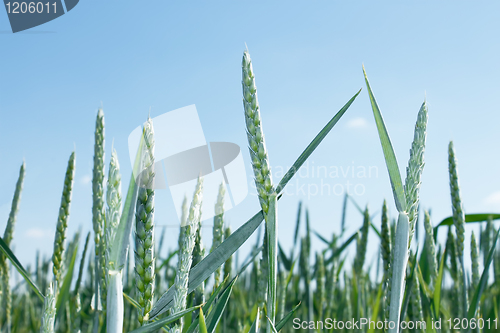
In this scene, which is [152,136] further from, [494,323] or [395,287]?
[494,323]

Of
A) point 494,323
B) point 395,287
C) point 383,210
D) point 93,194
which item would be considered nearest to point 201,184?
point 395,287

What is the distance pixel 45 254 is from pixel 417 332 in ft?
10.1

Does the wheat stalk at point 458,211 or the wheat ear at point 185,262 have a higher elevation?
the wheat stalk at point 458,211

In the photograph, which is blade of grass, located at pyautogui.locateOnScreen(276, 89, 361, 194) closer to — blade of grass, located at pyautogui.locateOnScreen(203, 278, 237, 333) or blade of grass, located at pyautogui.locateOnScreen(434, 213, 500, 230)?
blade of grass, located at pyautogui.locateOnScreen(203, 278, 237, 333)

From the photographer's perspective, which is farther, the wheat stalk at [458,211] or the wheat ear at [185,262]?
the wheat stalk at [458,211]

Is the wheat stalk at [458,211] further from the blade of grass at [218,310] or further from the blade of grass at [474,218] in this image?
the blade of grass at [218,310]

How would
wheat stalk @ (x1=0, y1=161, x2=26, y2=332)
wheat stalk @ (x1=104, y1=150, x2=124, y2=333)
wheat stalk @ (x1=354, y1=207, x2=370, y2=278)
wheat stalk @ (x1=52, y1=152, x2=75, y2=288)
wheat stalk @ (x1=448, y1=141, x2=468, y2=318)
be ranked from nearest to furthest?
wheat stalk @ (x1=104, y1=150, x2=124, y2=333) < wheat stalk @ (x1=52, y1=152, x2=75, y2=288) < wheat stalk @ (x1=448, y1=141, x2=468, y2=318) < wheat stalk @ (x1=0, y1=161, x2=26, y2=332) < wheat stalk @ (x1=354, y1=207, x2=370, y2=278)

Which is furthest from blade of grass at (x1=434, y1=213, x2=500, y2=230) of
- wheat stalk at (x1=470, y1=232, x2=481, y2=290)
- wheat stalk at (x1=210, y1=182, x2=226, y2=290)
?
wheat stalk at (x1=210, y1=182, x2=226, y2=290)

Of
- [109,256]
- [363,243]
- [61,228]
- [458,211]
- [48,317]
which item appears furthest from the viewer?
[363,243]

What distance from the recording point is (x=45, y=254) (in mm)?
3438

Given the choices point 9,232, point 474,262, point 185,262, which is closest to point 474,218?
point 474,262

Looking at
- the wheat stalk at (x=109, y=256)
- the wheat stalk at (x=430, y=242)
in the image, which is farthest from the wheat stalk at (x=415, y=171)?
the wheat stalk at (x=430, y=242)

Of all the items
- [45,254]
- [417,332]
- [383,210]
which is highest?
[45,254]

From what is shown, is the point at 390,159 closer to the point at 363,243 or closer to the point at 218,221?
the point at 218,221
